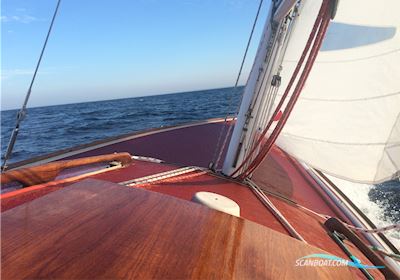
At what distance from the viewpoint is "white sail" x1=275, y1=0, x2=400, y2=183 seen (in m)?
2.59

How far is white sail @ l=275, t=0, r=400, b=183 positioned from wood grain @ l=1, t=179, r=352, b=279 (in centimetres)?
214

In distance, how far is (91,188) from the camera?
117cm

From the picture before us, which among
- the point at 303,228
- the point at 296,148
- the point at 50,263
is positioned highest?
the point at 296,148

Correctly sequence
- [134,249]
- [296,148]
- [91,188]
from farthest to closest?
[296,148] → [91,188] → [134,249]

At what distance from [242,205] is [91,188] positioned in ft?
4.98

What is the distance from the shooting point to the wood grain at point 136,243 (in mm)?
701

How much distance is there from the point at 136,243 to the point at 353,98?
2887 millimetres

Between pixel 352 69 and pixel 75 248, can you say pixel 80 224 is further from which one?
pixel 352 69

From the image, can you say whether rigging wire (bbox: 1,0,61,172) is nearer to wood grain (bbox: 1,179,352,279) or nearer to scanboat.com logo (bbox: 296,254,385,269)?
wood grain (bbox: 1,179,352,279)

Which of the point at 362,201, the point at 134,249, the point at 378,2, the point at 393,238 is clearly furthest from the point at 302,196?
the point at 134,249

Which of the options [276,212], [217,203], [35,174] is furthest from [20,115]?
[276,212]

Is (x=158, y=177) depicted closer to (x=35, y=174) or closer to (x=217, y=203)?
(x=35, y=174)

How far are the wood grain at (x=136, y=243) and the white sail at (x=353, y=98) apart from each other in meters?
2.14

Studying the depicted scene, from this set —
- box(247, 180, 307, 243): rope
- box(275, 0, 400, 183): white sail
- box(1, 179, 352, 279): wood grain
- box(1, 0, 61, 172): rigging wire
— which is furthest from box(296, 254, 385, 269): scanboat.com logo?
box(1, 0, 61, 172): rigging wire
